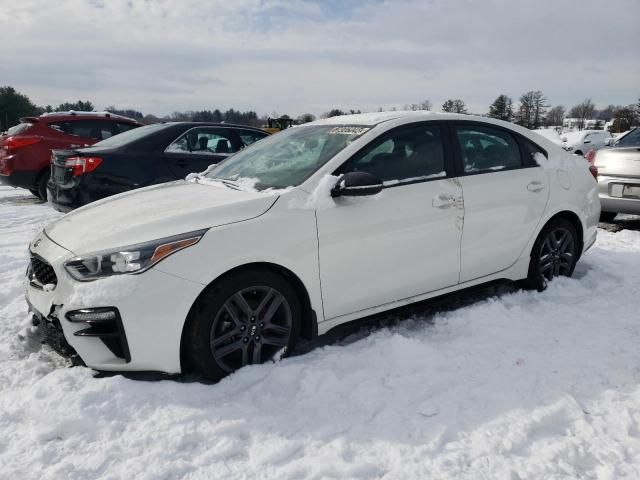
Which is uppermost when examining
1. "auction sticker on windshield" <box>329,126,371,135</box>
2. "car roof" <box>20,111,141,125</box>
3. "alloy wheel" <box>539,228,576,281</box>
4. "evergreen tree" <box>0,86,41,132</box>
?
"evergreen tree" <box>0,86,41,132</box>

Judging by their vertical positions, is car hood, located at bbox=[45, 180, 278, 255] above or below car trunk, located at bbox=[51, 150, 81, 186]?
below

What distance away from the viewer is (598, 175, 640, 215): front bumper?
21.7 feet

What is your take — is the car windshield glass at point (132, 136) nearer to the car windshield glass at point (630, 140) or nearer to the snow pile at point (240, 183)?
the snow pile at point (240, 183)

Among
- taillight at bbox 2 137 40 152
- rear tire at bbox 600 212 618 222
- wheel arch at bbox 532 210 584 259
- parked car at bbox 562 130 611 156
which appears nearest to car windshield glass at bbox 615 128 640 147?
rear tire at bbox 600 212 618 222

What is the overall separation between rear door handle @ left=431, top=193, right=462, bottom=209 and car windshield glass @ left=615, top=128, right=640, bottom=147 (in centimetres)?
469

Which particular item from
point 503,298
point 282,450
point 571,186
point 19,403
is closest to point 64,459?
point 19,403

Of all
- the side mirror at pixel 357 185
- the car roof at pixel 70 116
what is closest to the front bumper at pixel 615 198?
the side mirror at pixel 357 185

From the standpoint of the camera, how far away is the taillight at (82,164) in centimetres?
575

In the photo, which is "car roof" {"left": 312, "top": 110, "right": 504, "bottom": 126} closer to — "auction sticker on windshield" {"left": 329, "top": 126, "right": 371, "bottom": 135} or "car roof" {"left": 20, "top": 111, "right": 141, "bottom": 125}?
"auction sticker on windshield" {"left": 329, "top": 126, "right": 371, "bottom": 135}

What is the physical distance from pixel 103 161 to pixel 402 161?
3773mm

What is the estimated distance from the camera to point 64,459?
2.28 meters

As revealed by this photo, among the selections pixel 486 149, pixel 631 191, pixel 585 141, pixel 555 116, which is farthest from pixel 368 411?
pixel 555 116

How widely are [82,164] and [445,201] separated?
4179mm

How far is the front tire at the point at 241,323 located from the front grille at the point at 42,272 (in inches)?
33.1
